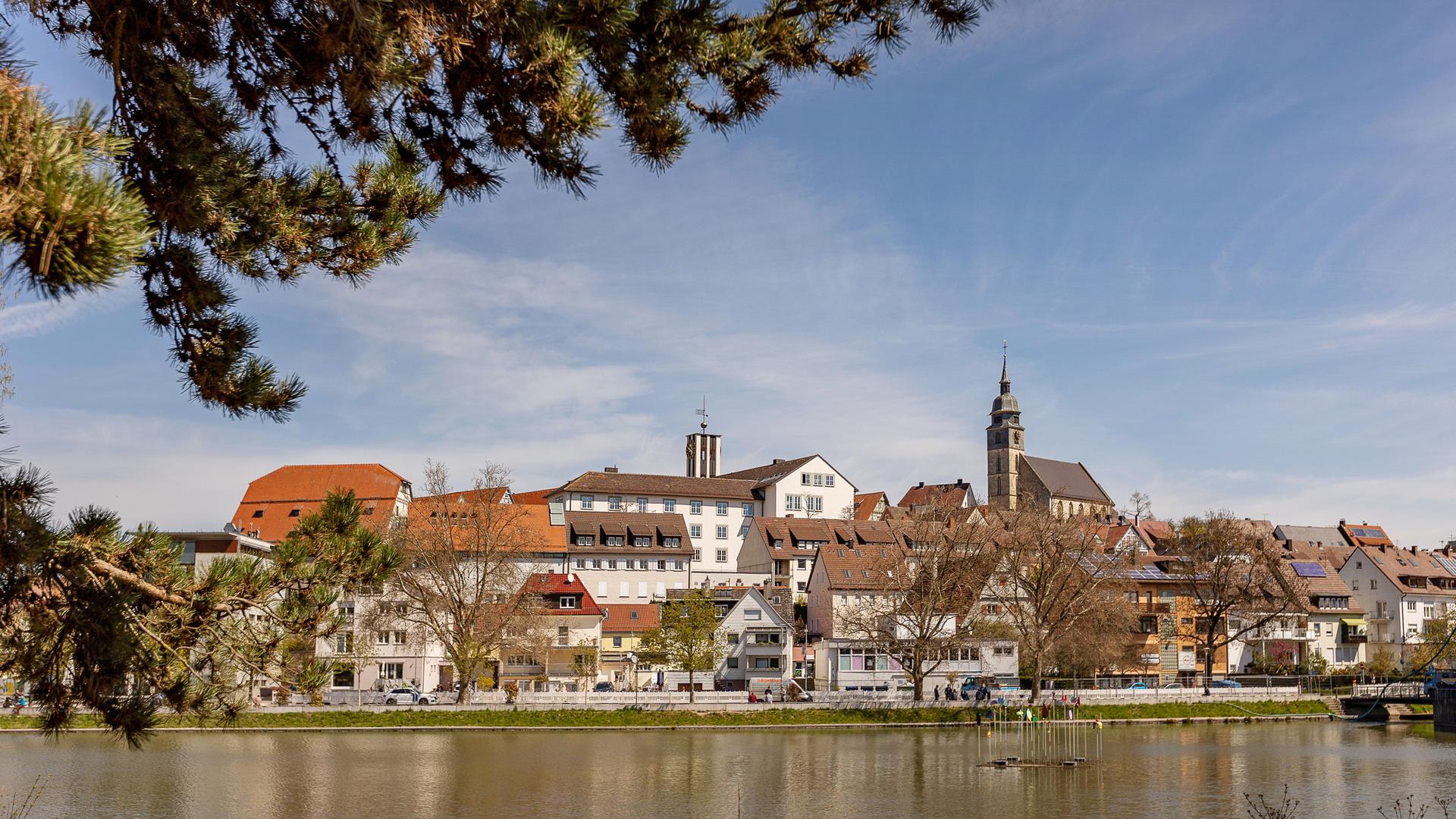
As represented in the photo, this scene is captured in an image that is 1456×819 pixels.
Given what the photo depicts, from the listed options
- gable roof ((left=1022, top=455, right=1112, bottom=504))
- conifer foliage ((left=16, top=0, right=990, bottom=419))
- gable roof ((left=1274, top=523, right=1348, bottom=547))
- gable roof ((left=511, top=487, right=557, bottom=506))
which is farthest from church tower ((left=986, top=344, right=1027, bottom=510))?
conifer foliage ((left=16, top=0, right=990, bottom=419))

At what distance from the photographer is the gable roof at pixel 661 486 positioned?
93.2 metres

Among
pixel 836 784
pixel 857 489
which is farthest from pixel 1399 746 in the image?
pixel 857 489

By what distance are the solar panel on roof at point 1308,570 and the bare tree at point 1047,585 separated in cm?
2957

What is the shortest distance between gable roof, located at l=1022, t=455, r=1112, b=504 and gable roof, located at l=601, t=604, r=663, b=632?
243 feet

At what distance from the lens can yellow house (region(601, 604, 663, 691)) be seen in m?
68.4

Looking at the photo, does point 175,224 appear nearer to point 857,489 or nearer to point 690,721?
point 690,721

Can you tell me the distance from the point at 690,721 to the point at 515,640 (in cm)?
877

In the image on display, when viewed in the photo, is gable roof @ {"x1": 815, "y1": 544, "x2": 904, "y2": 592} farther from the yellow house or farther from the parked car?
the parked car

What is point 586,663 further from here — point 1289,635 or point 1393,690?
point 1289,635

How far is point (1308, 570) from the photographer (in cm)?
9019

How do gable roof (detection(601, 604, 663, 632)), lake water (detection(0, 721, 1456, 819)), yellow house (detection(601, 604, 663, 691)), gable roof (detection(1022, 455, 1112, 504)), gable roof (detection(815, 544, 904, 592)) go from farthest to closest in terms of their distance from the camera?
gable roof (detection(1022, 455, 1112, 504)) < gable roof (detection(815, 544, 904, 592)) < gable roof (detection(601, 604, 663, 632)) < yellow house (detection(601, 604, 663, 691)) < lake water (detection(0, 721, 1456, 819))

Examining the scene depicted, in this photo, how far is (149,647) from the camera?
29.8ft

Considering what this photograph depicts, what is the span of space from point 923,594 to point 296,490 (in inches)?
1706

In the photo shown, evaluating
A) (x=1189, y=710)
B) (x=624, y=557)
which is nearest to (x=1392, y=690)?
(x=1189, y=710)
